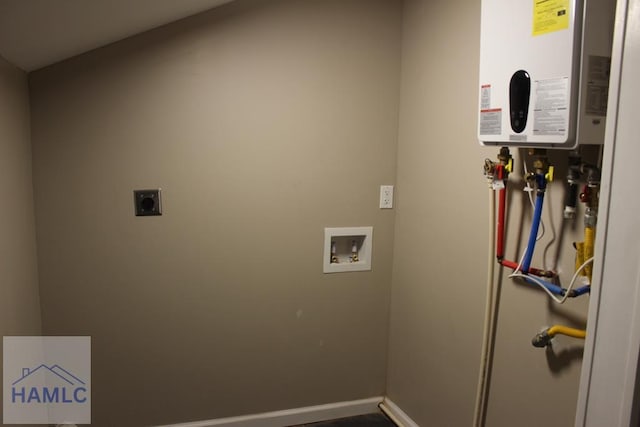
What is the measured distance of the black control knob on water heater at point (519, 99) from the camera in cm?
129

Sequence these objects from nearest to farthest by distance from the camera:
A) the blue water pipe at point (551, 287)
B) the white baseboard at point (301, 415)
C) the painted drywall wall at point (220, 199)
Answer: the blue water pipe at point (551, 287) → the painted drywall wall at point (220, 199) → the white baseboard at point (301, 415)

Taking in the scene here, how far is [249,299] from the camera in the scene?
2166 millimetres

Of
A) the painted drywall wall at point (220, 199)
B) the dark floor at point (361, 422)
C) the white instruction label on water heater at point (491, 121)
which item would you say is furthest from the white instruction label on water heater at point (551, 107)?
the dark floor at point (361, 422)

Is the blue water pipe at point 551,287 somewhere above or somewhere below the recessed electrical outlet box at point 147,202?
below

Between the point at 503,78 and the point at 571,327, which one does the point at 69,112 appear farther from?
the point at 571,327

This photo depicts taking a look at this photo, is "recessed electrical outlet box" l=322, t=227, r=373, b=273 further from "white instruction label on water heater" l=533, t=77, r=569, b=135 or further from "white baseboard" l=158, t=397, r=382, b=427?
"white instruction label on water heater" l=533, t=77, r=569, b=135

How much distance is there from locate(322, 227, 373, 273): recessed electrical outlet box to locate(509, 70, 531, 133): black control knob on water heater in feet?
3.43

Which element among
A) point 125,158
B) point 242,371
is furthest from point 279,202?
point 242,371

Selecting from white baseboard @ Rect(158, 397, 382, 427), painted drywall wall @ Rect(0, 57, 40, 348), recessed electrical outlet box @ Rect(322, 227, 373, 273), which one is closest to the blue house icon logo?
painted drywall wall @ Rect(0, 57, 40, 348)

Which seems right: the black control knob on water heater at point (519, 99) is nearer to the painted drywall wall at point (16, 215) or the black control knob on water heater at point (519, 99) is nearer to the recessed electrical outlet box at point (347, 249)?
the recessed electrical outlet box at point (347, 249)

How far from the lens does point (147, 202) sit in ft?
6.42

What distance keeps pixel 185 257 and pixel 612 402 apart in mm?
1676

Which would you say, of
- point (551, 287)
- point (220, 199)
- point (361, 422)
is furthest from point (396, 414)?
point (220, 199)

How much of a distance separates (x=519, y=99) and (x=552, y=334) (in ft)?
2.35
